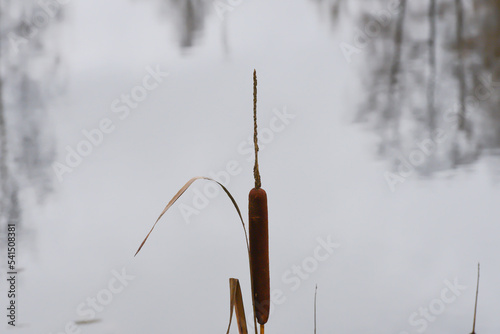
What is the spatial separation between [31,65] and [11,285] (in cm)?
171

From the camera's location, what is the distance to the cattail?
0.84m

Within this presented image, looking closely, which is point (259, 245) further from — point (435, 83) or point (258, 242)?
point (435, 83)

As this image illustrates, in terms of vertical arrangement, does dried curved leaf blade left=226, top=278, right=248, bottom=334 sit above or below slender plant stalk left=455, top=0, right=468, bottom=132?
below

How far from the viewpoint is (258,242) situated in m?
0.84

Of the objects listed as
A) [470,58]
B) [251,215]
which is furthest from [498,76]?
[251,215]

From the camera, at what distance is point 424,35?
3.94m

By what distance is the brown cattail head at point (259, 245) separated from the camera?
0.84 m

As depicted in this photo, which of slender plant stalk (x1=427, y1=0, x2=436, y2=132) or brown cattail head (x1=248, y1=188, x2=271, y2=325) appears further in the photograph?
slender plant stalk (x1=427, y1=0, x2=436, y2=132)

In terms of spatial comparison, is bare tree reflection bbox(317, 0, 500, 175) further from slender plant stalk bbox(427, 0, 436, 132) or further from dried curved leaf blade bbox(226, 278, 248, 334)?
dried curved leaf blade bbox(226, 278, 248, 334)

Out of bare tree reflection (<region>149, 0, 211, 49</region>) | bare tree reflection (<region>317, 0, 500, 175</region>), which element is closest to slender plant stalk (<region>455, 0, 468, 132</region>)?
bare tree reflection (<region>317, 0, 500, 175</region>)

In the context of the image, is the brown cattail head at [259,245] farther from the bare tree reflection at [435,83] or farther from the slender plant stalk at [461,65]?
the slender plant stalk at [461,65]

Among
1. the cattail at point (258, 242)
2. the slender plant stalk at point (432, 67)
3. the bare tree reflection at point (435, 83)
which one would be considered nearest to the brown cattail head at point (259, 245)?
the cattail at point (258, 242)

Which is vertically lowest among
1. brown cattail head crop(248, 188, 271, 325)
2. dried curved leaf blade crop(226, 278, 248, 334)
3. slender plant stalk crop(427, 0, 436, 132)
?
dried curved leaf blade crop(226, 278, 248, 334)

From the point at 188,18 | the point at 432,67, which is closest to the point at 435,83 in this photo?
the point at 432,67
